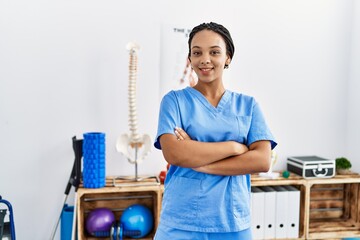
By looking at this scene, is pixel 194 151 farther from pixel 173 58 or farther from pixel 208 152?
pixel 173 58

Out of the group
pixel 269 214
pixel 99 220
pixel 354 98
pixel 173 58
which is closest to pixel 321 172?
pixel 269 214

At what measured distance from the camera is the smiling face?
1368 mm

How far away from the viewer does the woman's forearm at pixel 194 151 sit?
134 cm

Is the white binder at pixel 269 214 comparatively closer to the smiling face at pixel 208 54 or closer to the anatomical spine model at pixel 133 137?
the anatomical spine model at pixel 133 137

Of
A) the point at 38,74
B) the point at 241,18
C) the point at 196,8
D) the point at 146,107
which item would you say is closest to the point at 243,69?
the point at 241,18

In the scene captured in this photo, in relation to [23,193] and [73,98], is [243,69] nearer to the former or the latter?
[73,98]

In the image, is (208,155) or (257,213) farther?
(257,213)

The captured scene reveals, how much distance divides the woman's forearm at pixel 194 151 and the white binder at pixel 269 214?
4.16ft

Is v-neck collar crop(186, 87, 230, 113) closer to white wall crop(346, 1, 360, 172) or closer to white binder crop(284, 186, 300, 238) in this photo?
white binder crop(284, 186, 300, 238)

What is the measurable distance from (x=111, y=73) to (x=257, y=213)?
1305mm

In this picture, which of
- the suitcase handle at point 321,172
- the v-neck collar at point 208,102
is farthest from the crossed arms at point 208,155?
the suitcase handle at point 321,172

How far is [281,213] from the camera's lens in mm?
2584

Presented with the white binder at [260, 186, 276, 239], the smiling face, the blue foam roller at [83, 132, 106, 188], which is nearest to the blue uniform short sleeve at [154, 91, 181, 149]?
the smiling face

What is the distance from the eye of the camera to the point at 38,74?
251 centimetres
